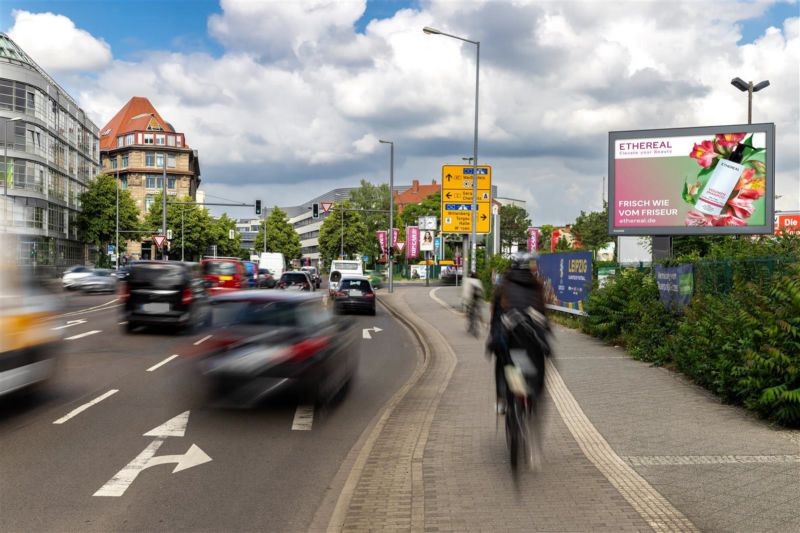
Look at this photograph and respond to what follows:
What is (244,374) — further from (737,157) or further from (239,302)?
(737,157)

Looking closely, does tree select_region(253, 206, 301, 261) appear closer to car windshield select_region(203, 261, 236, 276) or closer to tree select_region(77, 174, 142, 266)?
tree select_region(77, 174, 142, 266)

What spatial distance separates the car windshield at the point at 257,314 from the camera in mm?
8773

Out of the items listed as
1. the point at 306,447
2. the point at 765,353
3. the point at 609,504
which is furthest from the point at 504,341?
the point at 765,353

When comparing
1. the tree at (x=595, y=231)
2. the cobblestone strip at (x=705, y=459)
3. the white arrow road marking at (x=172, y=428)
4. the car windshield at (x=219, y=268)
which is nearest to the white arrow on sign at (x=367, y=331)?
the car windshield at (x=219, y=268)

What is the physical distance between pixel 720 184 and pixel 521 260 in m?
13.4

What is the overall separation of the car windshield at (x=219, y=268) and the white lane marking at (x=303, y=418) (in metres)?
17.7

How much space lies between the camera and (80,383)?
11.0 metres

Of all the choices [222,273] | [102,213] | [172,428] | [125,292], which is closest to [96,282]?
[222,273]

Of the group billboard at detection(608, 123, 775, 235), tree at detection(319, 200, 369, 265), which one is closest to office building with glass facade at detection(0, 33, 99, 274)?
billboard at detection(608, 123, 775, 235)

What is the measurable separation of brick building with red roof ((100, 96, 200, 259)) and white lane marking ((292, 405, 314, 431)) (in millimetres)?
101755

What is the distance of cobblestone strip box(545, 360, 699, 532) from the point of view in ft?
16.1

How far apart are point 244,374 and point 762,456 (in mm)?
5199

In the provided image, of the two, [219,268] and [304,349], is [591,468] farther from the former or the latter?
[219,268]

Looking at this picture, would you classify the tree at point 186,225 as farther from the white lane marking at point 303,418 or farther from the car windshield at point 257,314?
the car windshield at point 257,314
